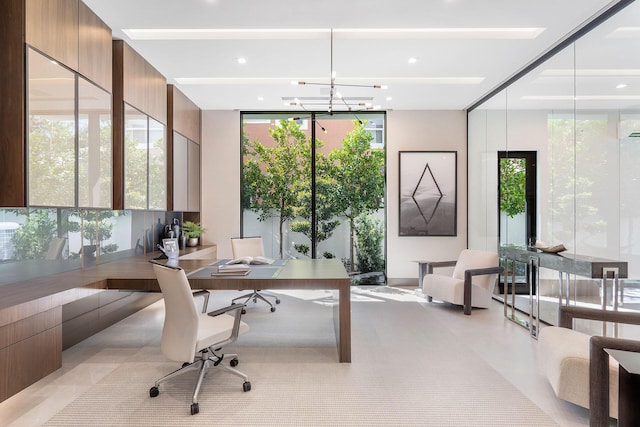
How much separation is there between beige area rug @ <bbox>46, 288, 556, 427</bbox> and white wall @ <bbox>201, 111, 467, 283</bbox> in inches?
114

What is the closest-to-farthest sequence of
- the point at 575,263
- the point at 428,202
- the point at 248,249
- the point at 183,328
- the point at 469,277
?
1. the point at 183,328
2. the point at 575,263
3. the point at 469,277
4. the point at 248,249
5. the point at 428,202

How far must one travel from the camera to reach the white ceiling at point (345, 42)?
134 inches

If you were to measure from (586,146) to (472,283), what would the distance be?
6.83ft

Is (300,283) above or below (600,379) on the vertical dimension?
above

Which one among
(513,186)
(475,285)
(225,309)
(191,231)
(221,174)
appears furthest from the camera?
(221,174)

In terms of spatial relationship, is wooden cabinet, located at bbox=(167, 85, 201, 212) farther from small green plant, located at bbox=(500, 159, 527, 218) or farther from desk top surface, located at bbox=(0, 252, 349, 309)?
small green plant, located at bbox=(500, 159, 527, 218)

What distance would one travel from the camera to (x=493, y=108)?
222 inches

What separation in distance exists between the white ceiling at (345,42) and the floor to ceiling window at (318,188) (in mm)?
1160

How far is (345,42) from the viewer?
407 cm

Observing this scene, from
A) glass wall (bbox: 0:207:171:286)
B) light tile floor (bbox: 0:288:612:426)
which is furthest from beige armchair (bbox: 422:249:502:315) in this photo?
glass wall (bbox: 0:207:171:286)

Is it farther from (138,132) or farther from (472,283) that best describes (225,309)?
(472,283)

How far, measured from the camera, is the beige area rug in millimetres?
2330

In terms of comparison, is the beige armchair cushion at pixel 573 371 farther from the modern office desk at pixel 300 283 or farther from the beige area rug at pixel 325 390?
the modern office desk at pixel 300 283

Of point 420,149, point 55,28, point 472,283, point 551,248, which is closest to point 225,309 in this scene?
point 55,28
